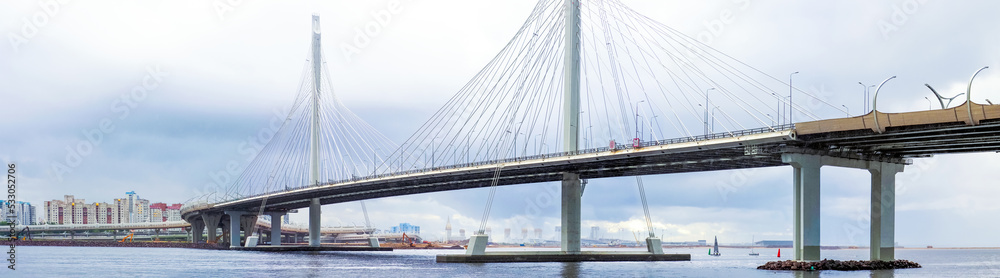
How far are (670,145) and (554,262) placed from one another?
20.1 meters

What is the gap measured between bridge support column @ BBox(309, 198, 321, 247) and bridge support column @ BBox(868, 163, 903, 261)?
7708 cm

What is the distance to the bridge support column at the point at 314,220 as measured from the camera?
128 m

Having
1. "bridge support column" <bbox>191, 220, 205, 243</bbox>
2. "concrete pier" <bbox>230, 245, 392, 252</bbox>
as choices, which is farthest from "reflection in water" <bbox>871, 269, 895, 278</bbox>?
"bridge support column" <bbox>191, 220, 205, 243</bbox>

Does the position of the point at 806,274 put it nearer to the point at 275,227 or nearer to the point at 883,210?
the point at 883,210

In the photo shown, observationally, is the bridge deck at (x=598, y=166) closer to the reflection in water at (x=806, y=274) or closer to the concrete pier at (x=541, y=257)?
the concrete pier at (x=541, y=257)

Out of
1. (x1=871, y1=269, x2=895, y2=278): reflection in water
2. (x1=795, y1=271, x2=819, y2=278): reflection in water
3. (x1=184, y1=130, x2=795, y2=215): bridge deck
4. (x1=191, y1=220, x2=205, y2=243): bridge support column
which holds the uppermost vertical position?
(x1=184, y1=130, x2=795, y2=215): bridge deck

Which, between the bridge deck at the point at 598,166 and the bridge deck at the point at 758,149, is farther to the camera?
the bridge deck at the point at 598,166

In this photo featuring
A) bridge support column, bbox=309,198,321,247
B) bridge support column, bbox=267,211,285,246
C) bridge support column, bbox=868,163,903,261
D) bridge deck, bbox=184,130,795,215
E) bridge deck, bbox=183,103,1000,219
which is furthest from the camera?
bridge support column, bbox=267,211,285,246

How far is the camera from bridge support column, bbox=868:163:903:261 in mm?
68438

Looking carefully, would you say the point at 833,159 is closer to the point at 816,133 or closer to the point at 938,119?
the point at 816,133

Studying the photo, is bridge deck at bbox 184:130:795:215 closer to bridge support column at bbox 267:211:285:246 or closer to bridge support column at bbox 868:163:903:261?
bridge support column at bbox 868:163:903:261

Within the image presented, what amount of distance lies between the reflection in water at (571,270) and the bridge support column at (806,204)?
1420cm

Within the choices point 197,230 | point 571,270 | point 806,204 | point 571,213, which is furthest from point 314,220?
point 806,204

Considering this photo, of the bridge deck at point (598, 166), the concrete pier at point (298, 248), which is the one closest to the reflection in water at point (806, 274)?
the bridge deck at point (598, 166)
